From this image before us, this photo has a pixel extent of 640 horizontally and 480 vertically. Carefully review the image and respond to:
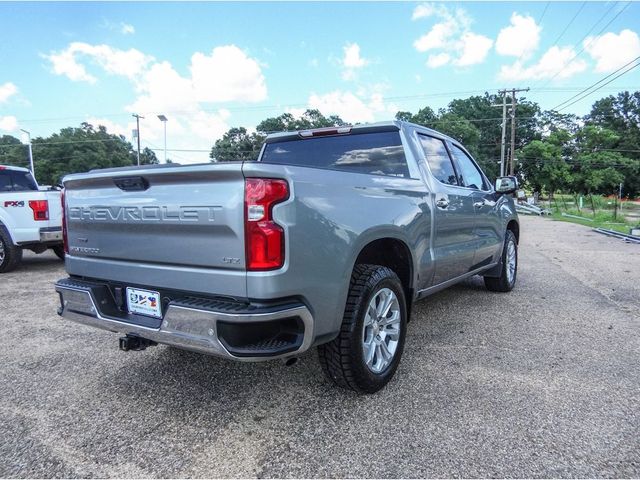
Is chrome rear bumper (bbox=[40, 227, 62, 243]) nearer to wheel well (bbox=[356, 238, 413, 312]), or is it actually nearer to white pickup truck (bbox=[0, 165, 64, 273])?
white pickup truck (bbox=[0, 165, 64, 273])

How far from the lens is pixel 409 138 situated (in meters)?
3.61

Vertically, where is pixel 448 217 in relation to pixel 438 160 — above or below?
below

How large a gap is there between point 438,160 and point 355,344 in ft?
7.07

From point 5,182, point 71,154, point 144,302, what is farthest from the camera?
point 71,154

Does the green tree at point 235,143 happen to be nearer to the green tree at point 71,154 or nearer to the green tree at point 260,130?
the green tree at point 260,130

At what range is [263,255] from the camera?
2059 millimetres

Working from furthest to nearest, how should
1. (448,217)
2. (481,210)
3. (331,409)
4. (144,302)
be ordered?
(481,210)
(448,217)
(331,409)
(144,302)

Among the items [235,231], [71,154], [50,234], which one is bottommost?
[50,234]

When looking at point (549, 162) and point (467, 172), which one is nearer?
point (467, 172)

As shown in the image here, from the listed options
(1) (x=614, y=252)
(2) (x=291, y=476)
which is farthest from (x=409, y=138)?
(1) (x=614, y=252)

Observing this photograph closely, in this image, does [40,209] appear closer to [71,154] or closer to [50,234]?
[50,234]

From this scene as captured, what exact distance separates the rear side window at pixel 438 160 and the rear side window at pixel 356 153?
35 centimetres

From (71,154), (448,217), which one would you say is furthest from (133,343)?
(71,154)

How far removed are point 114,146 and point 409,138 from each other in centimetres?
6490
